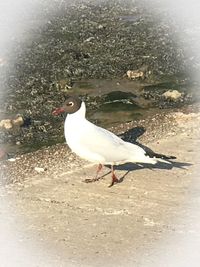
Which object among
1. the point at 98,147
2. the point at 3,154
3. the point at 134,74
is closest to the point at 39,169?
the point at 98,147

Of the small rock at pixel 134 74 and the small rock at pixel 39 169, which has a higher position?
the small rock at pixel 39 169

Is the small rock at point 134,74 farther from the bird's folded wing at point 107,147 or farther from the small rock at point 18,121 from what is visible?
the bird's folded wing at point 107,147

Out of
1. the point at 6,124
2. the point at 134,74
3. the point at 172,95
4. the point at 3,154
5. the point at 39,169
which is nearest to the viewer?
the point at 39,169

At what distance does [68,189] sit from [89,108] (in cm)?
608

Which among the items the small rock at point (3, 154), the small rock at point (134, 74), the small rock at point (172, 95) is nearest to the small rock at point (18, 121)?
the small rock at point (3, 154)

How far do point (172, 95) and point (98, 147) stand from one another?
714 centimetres

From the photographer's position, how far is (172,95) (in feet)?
59.9

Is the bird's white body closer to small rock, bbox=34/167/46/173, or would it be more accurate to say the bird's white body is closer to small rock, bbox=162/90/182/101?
small rock, bbox=34/167/46/173

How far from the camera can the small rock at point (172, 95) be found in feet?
59.6

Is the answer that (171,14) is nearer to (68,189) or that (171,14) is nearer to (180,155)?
(180,155)

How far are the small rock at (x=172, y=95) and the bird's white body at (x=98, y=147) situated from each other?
6.65m

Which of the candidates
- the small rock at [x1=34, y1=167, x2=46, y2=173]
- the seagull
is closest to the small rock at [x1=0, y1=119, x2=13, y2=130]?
the small rock at [x1=34, y1=167, x2=46, y2=173]

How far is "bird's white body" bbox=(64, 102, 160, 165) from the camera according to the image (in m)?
11.5

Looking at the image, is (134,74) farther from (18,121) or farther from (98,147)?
(98,147)
